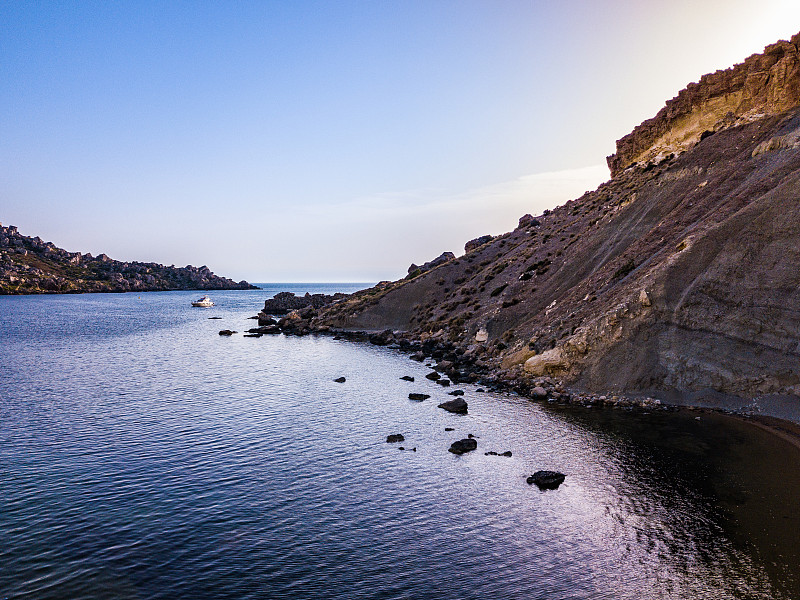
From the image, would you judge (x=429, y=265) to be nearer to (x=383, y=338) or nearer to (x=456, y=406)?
(x=383, y=338)

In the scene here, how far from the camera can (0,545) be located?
2131 centimetres

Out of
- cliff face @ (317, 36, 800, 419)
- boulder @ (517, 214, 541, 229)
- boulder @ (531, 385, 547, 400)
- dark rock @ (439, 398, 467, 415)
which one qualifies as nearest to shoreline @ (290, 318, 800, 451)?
boulder @ (531, 385, 547, 400)

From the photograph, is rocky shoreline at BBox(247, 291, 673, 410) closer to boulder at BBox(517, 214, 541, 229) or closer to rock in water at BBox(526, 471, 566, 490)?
rock in water at BBox(526, 471, 566, 490)

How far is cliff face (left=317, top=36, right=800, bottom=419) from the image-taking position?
141 feet

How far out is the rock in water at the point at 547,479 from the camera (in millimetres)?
27578

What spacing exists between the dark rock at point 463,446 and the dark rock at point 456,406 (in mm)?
8876

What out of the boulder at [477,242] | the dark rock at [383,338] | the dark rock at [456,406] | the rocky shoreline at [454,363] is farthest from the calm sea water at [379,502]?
the boulder at [477,242]

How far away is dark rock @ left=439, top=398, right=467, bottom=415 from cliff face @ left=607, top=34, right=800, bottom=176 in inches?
2401

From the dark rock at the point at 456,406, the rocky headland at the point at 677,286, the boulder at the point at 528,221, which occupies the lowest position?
the dark rock at the point at 456,406

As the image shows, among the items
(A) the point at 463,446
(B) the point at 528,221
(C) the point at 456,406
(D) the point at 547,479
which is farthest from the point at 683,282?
(B) the point at 528,221

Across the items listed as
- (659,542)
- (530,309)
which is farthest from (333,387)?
(659,542)

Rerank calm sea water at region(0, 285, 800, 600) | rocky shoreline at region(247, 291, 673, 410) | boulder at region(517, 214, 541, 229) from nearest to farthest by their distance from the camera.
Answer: calm sea water at region(0, 285, 800, 600), rocky shoreline at region(247, 291, 673, 410), boulder at region(517, 214, 541, 229)

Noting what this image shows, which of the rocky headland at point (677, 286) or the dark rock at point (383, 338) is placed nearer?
the rocky headland at point (677, 286)

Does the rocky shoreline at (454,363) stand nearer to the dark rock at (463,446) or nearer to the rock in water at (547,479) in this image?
the dark rock at (463,446)
